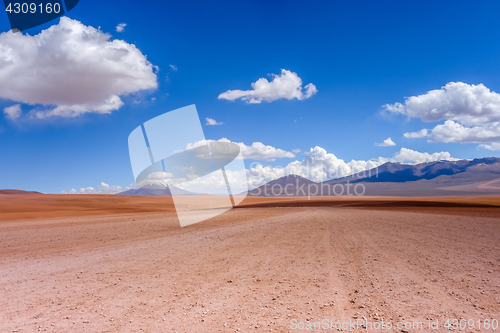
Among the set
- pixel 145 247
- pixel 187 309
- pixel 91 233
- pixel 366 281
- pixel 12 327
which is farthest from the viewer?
pixel 91 233

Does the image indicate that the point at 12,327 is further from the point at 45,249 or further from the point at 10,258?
the point at 45,249

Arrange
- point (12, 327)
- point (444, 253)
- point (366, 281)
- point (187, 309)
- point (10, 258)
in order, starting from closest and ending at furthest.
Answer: point (12, 327) < point (187, 309) < point (366, 281) < point (444, 253) < point (10, 258)

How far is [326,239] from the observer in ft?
42.7

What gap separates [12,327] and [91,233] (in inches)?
542

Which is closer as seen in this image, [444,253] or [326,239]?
[444,253]

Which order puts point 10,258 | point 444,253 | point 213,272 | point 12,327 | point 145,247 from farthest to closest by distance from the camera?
point 145,247 → point 10,258 → point 444,253 → point 213,272 → point 12,327

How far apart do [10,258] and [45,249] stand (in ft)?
5.77

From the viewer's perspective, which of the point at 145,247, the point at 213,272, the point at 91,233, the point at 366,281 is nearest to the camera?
the point at 366,281

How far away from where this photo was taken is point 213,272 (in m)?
8.09

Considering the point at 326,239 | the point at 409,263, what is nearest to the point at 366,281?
the point at 409,263

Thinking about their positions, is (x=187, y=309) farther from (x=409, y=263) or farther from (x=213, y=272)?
(x=409, y=263)

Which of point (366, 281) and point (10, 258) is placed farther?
point (10, 258)

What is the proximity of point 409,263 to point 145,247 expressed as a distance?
1007cm

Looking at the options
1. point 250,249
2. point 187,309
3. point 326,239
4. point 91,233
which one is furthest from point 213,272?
point 91,233
